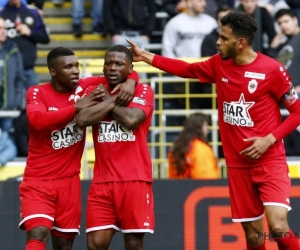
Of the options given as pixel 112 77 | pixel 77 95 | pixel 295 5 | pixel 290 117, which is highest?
pixel 295 5

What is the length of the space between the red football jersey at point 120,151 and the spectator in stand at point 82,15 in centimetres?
586

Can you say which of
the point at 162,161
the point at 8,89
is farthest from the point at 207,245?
the point at 8,89

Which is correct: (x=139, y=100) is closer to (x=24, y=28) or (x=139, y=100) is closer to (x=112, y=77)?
(x=112, y=77)

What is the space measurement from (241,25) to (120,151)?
5.04 ft

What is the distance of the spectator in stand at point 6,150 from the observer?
492 inches

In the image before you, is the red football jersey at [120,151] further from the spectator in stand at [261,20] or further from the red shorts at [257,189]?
the spectator in stand at [261,20]

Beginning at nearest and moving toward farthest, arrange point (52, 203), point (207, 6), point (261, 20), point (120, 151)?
point (120, 151), point (52, 203), point (261, 20), point (207, 6)

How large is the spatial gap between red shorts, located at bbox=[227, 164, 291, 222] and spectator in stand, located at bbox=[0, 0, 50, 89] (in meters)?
4.80

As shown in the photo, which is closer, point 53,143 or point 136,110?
point 136,110

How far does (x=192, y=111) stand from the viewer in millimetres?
13172

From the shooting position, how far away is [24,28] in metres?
14.0

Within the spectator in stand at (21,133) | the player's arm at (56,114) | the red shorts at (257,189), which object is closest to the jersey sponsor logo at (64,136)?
the player's arm at (56,114)

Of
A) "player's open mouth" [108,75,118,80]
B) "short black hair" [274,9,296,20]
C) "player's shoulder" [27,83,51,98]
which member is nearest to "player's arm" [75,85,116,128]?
"player's open mouth" [108,75,118,80]

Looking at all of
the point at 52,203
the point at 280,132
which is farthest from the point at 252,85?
the point at 52,203
